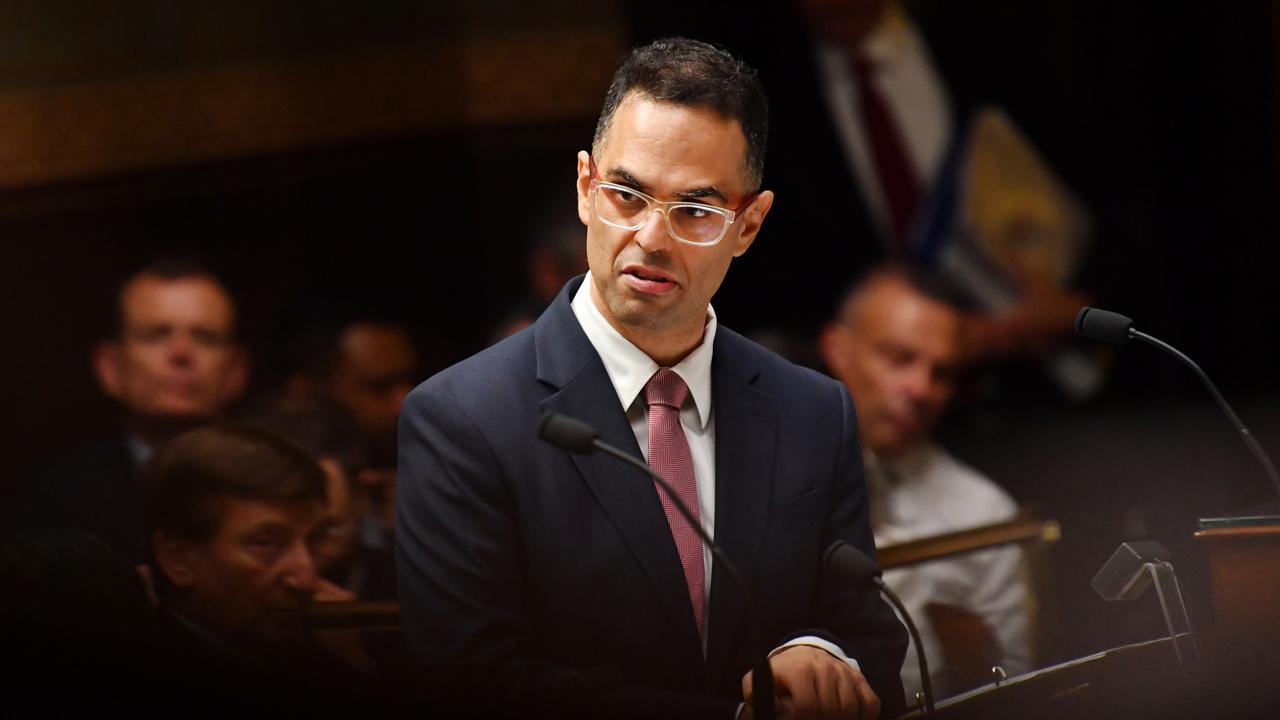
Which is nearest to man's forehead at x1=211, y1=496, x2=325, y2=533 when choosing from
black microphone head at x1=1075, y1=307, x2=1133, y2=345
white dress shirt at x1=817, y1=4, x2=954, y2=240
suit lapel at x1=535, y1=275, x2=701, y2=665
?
suit lapel at x1=535, y1=275, x2=701, y2=665

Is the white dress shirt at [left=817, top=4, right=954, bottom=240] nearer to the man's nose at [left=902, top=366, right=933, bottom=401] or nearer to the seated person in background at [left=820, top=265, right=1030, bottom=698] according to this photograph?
the seated person in background at [left=820, top=265, right=1030, bottom=698]

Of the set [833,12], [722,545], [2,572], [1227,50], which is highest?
[833,12]

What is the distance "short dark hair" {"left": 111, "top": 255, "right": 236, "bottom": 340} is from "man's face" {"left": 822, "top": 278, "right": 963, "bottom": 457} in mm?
1521

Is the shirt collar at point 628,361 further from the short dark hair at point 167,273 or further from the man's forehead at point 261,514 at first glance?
the short dark hair at point 167,273

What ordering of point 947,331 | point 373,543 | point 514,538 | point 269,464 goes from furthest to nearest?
1. point 947,331
2. point 373,543
3. point 269,464
4. point 514,538

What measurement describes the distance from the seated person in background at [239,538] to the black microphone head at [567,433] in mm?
582

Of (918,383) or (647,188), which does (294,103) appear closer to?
(918,383)

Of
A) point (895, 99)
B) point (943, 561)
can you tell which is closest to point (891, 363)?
point (943, 561)

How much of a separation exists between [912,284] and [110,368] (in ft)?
7.09

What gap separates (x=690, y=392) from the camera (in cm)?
191

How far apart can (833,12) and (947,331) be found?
Result: 1.10 metres

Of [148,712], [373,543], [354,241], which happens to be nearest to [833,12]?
[354,241]

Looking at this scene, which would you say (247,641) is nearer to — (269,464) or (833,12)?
(269,464)

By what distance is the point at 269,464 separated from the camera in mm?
2705
